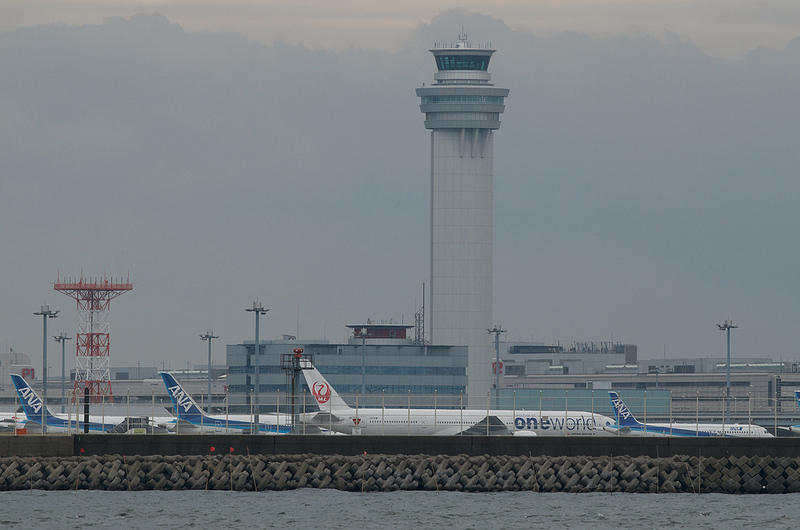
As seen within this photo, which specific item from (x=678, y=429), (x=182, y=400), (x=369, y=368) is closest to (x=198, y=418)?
(x=182, y=400)

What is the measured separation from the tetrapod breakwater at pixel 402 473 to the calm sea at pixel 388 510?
0.76m

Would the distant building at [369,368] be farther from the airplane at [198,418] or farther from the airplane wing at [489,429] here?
the airplane wing at [489,429]

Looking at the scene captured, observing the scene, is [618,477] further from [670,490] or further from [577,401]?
[577,401]

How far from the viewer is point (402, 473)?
64812 mm

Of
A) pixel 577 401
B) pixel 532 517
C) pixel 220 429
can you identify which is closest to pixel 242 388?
pixel 577 401

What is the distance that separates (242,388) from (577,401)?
159 feet

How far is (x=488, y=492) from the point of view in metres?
64.6

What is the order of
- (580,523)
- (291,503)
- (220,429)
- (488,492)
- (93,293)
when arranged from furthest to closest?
(93,293)
(220,429)
(488,492)
(291,503)
(580,523)

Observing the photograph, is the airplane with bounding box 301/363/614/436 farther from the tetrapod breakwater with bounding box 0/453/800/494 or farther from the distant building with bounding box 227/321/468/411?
the distant building with bounding box 227/321/468/411

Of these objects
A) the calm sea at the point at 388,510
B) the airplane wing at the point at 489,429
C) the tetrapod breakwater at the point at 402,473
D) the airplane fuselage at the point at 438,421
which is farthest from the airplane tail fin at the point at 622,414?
the calm sea at the point at 388,510

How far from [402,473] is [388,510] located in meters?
6.10

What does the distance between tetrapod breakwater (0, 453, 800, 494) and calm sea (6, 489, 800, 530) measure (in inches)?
29.9

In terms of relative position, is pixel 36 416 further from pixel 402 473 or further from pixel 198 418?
pixel 402 473

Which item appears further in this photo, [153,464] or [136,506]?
[153,464]
